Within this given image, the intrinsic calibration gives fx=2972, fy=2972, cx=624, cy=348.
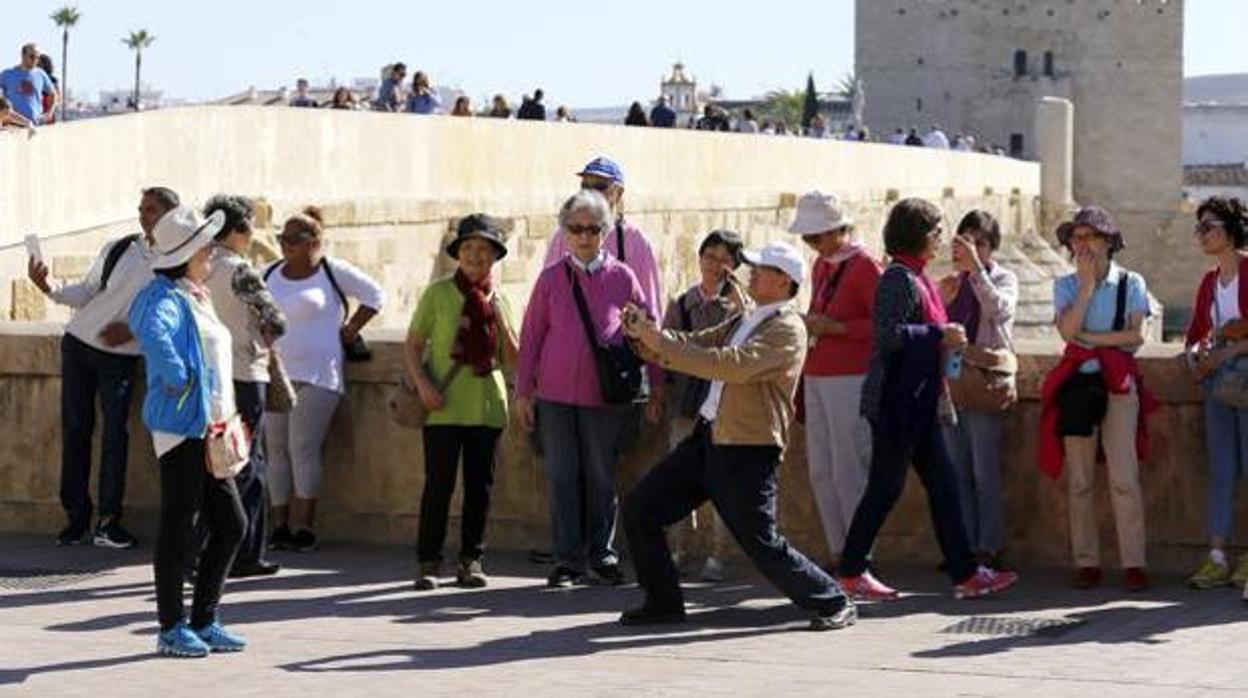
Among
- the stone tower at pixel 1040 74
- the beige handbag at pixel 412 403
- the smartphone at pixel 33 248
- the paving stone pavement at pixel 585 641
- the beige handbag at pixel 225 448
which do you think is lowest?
the paving stone pavement at pixel 585 641

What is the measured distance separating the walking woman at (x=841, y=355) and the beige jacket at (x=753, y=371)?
854mm

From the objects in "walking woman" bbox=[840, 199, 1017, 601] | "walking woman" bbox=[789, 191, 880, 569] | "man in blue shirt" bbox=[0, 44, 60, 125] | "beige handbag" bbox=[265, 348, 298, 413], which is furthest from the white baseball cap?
"man in blue shirt" bbox=[0, 44, 60, 125]

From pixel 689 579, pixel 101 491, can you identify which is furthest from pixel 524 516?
pixel 101 491

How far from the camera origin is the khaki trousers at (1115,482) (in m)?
11.0

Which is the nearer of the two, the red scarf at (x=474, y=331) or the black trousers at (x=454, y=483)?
the black trousers at (x=454, y=483)

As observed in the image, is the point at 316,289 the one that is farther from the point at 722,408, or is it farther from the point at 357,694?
the point at 357,694

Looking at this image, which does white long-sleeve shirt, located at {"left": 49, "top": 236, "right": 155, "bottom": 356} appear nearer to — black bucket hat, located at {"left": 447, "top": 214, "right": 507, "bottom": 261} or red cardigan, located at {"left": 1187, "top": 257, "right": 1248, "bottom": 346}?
black bucket hat, located at {"left": 447, "top": 214, "right": 507, "bottom": 261}

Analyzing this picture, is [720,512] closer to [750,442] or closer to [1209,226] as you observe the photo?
[750,442]

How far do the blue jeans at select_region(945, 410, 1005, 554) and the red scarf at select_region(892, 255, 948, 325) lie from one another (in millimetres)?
684

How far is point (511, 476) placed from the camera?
12148 millimetres

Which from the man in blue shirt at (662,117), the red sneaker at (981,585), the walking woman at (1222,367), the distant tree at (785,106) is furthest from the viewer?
the distant tree at (785,106)

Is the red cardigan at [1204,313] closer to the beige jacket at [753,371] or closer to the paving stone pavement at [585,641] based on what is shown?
the paving stone pavement at [585,641]

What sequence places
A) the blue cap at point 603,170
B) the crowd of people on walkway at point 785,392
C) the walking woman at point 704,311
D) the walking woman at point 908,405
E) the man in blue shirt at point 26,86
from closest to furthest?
the crowd of people on walkway at point 785,392
the walking woman at point 908,405
the walking woman at point 704,311
the blue cap at point 603,170
the man in blue shirt at point 26,86

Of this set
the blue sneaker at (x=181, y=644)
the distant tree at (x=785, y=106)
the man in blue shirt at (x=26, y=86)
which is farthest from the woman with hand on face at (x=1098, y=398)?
the distant tree at (x=785, y=106)
